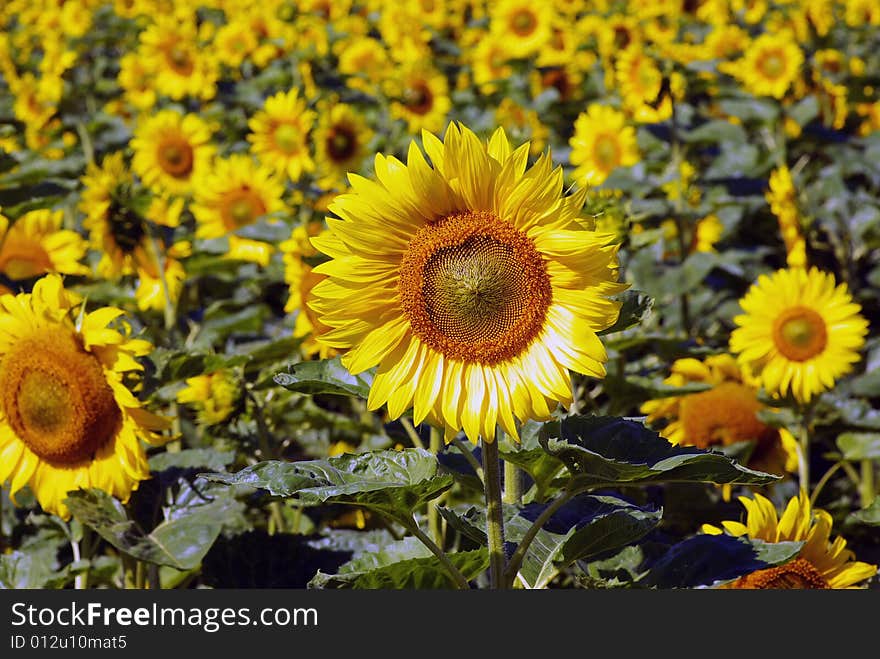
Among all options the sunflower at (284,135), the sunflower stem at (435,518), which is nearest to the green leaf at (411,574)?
the sunflower stem at (435,518)

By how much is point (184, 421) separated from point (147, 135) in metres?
1.58

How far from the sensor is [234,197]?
3682 mm

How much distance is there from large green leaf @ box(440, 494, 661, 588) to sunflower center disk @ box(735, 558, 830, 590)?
24 cm

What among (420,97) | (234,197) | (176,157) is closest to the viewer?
(234,197)

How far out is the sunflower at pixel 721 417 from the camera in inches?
104

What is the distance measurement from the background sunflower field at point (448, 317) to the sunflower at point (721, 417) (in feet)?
0.03

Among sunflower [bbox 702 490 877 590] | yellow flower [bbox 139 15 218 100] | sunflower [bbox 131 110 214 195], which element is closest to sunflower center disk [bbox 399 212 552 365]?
sunflower [bbox 702 490 877 590]

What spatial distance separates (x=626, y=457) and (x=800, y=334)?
57.2 inches

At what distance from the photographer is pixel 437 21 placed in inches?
269

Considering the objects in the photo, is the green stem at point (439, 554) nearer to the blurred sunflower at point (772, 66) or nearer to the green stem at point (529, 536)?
the green stem at point (529, 536)

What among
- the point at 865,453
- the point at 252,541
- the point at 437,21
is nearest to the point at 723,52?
the point at 437,21

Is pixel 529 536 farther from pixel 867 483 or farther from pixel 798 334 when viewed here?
pixel 867 483

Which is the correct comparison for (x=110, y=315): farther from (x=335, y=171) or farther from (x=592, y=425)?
(x=335, y=171)

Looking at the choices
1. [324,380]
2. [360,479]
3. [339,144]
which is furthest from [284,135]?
[360,479]
